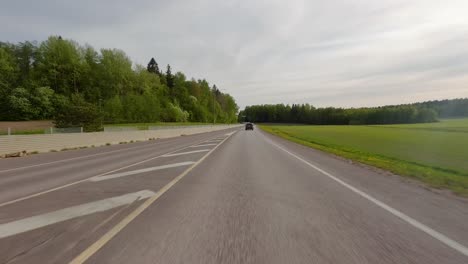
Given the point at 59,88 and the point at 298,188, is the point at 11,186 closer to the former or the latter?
the point at 298,188

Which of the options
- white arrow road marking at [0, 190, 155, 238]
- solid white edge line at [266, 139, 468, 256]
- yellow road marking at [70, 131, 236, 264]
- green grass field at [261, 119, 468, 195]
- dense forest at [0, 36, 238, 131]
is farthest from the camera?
dense forest at [0, 36, 238, 131]

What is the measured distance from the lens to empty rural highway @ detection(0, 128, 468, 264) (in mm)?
3371

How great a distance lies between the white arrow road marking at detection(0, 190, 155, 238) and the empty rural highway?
19mm

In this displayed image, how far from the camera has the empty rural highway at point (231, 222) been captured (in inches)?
133

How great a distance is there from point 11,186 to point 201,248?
7334 millimetres

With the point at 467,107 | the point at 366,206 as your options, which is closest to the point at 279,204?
the point at 366,206

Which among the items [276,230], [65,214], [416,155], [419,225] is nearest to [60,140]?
[65,214]

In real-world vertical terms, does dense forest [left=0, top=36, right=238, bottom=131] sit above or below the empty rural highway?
above

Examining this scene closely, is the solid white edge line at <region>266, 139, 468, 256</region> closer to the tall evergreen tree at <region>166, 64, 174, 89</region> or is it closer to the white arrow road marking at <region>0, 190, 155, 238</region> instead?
the white arrow road marking at <region>0, 190, 155, 238</region>

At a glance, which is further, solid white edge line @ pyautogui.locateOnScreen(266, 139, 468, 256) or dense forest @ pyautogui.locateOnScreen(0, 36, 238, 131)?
dense forest @ pyautogui.locateOnScreen(0, 36, 238, 131)

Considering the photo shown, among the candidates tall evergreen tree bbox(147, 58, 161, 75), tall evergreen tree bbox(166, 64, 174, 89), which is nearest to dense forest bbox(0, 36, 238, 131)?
tall evergreen tree bbox(166, 64, 174, 89)

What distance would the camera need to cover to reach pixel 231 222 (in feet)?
14.8

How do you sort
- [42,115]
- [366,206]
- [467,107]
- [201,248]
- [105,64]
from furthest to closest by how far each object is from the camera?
[467,107] → [105,64] → [42,115] → [366,206] → [201,248]

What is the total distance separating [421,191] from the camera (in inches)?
276
